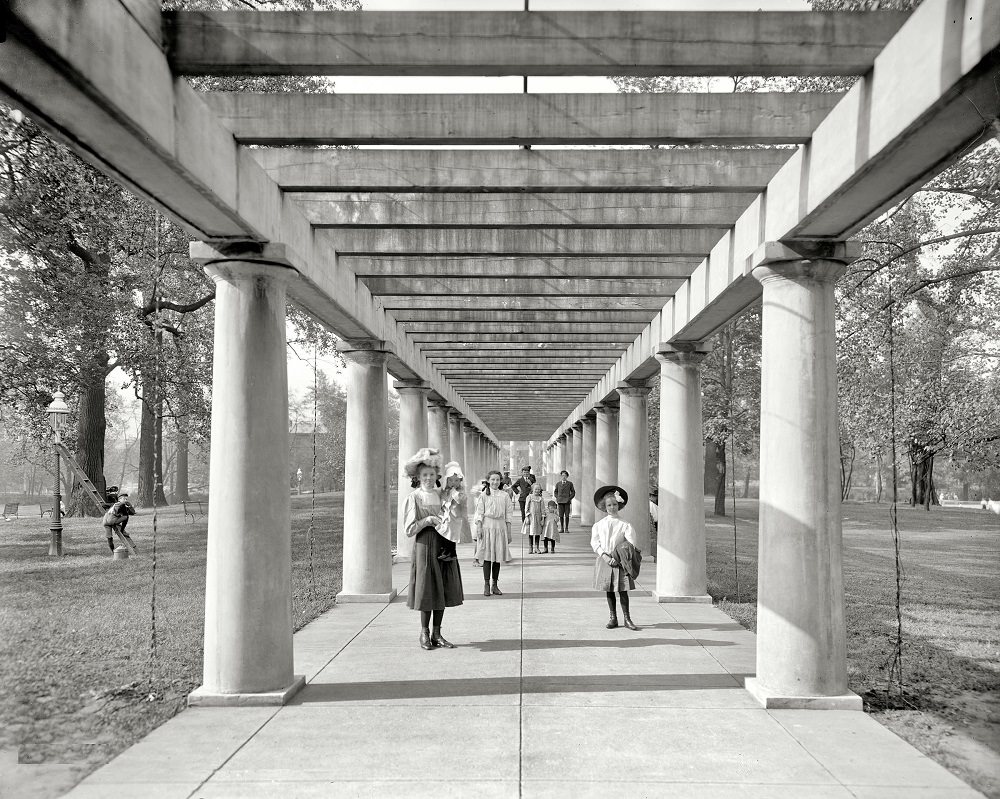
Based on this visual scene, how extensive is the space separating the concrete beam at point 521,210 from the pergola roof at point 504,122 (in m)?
0.02

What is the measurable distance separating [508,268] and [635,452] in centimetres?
802

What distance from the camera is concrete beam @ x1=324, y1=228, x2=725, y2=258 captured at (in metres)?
9.11

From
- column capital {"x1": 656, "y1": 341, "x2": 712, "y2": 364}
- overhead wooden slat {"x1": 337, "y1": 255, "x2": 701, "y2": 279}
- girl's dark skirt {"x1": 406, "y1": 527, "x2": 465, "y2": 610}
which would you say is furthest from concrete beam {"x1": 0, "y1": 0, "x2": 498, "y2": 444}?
column capital {"x1": 656, "y1": 341, "x2": 712, "y2": 364}

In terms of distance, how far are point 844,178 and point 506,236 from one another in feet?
14.9

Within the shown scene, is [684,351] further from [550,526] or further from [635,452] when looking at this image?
[550,526]

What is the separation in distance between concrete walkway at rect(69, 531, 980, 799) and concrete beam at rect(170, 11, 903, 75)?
13.8 ft

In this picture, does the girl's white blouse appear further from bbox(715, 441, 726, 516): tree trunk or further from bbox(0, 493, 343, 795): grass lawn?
bbox(715, 441, 726, 516): tree trunk

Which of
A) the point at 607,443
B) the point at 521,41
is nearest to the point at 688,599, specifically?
the point at 521,41

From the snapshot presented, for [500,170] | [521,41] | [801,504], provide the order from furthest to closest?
[500,170] → [801,504] → [521,41]

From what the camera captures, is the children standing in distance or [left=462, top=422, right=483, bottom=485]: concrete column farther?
[left=462, top=422, right=483, bottom=485]: concrete column

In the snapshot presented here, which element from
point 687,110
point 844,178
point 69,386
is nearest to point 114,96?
point 687,110

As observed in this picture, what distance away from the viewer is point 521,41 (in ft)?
16.1

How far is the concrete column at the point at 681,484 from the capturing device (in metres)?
11.6

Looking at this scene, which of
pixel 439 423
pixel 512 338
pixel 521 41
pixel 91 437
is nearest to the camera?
pixel 521 41
